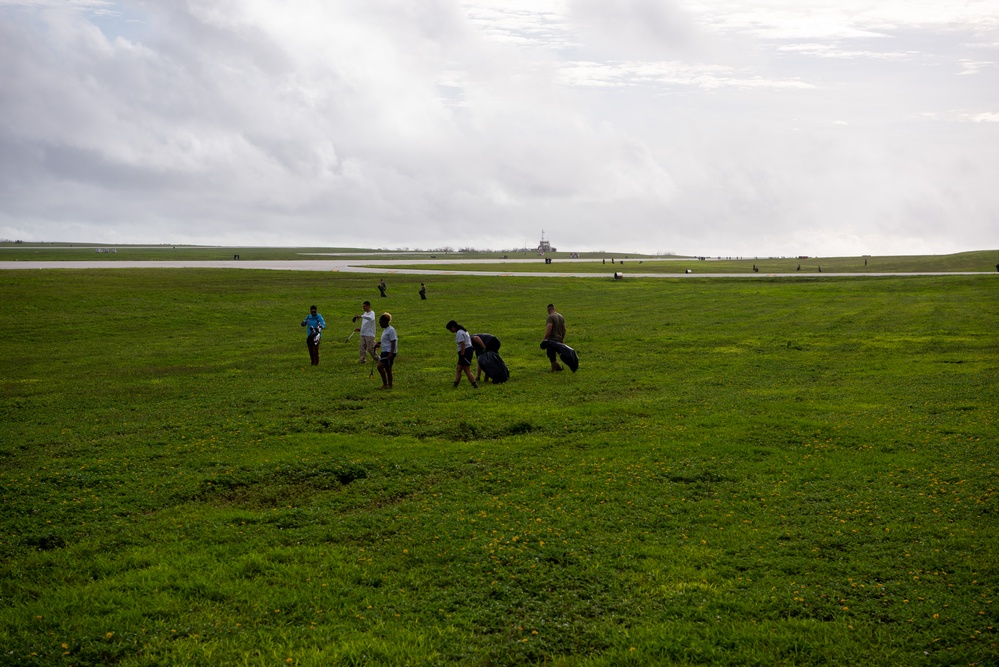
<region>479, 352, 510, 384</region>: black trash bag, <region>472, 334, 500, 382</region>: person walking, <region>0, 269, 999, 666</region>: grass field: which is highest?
<region>472, 334, 500, 382</region>: person walking

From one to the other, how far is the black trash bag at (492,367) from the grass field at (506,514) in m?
1.22

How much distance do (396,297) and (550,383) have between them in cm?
4130

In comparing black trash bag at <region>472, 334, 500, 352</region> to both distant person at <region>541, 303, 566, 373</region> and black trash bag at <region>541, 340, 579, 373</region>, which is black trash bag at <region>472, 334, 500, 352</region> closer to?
black trash bag at <region>541, 340, 579, 373</region>

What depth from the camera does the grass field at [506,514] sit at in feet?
30.0

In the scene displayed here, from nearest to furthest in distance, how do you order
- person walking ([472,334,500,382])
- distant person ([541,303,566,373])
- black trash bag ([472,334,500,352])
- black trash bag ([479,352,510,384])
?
person walking ([472,334,500,382]), black trash bag ([479,352,510,384]), black trash bag ([472,334,500,352]), distant person ([541,303,566,373])

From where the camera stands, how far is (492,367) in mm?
26328

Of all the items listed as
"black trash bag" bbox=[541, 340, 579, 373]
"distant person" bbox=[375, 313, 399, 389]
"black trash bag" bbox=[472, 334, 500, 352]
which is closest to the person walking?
"black trash bag" bbox=[472, 334, 500, 352]

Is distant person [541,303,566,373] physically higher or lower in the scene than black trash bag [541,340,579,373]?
higher

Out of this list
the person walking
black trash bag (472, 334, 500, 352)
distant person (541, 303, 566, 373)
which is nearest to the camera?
the person walking

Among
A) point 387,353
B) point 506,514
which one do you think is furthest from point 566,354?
point 506,514

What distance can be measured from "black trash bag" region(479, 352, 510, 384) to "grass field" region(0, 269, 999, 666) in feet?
4.01

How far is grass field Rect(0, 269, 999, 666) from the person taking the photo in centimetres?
914

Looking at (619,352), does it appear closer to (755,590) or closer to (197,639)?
(755,590)

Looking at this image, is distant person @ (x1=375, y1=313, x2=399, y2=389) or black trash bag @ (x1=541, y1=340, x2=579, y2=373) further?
black trash bag @ (x1=541, y1=340, x2=579, y2=373)
